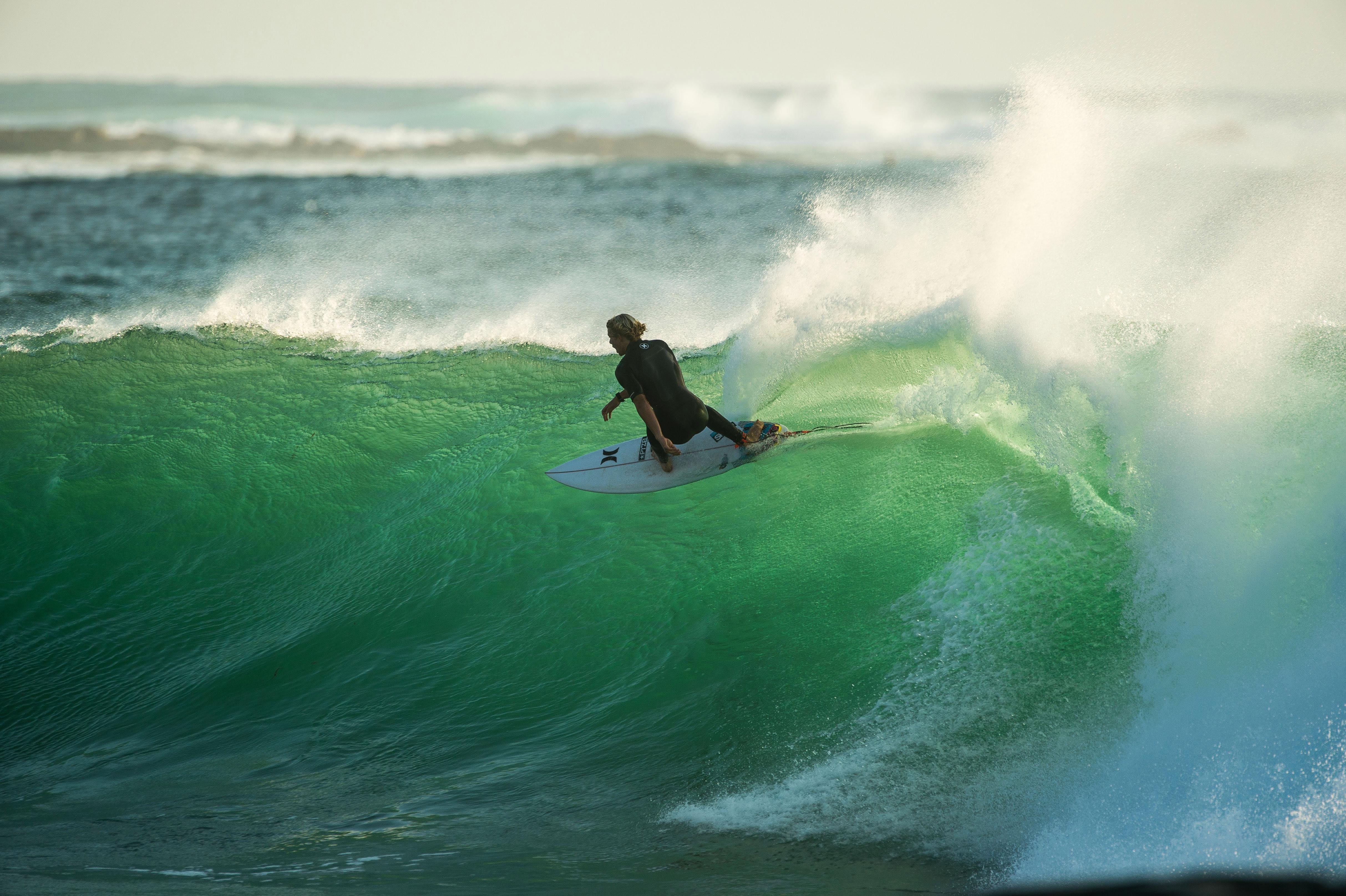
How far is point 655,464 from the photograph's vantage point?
6.29m

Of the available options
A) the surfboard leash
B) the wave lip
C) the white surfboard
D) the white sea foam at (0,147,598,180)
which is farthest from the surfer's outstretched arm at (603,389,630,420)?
the wave lip

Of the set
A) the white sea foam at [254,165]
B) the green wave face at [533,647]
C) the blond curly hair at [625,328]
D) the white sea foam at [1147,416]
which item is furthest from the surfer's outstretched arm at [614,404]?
the white sea foam at [254,165]

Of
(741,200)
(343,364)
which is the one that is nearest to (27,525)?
(343,364)

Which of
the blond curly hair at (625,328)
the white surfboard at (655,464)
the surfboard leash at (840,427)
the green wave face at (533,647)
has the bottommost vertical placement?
the green wave face at (533,647)

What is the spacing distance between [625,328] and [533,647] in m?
2.17

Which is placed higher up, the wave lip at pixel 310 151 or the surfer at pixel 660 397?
the wave lip at pixel 310 151

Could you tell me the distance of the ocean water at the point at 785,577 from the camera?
363 centimetres

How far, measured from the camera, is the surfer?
5.57 meters

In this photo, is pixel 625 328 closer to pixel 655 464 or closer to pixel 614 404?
pixel 614 404

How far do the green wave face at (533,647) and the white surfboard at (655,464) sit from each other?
0.88ft

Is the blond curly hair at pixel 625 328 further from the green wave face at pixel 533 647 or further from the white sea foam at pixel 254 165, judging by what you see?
the white sea foam at pixel 254 165

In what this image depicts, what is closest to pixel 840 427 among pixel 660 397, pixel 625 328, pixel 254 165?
pixel 660 397

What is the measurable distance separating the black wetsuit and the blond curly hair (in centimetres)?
9

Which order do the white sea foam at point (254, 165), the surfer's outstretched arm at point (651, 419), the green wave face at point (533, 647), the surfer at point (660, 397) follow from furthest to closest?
the white sea foam at point (254, 165), the surfer's outstretched arm at point (651, 419), the surfer at point (660, 397), the green wave face at point (533, 647)
